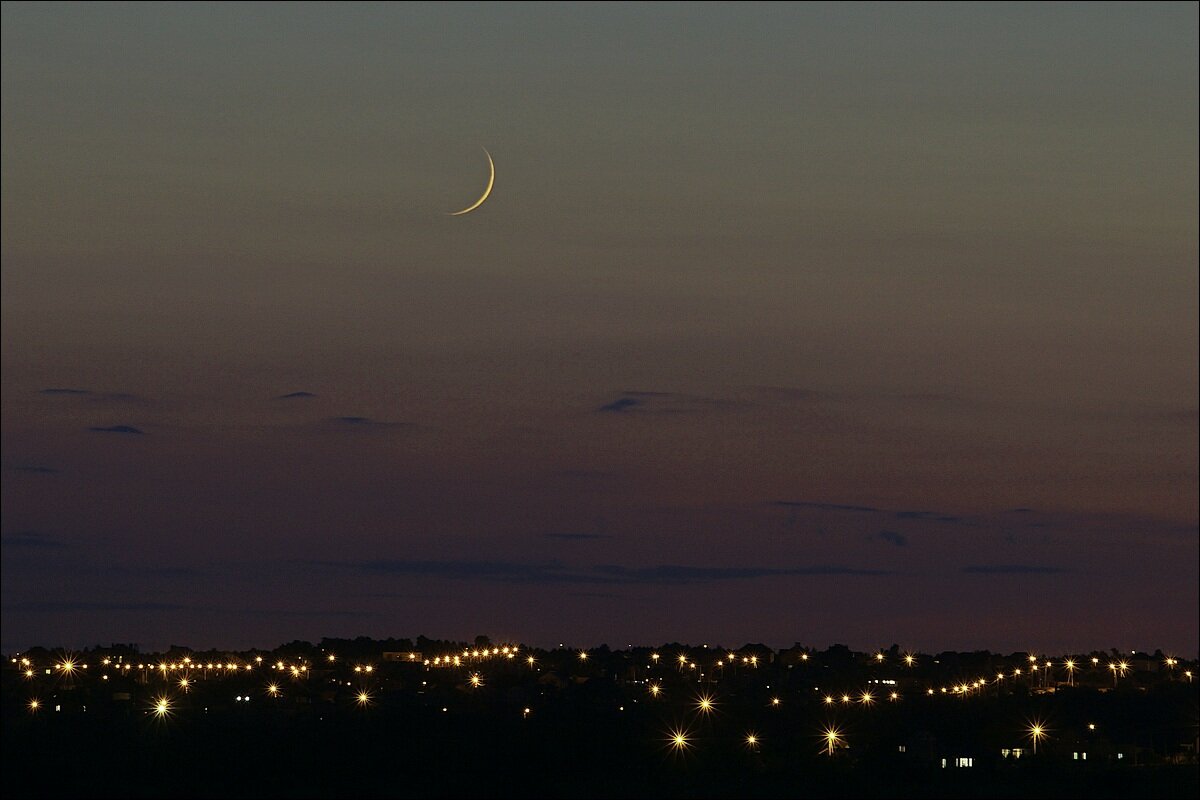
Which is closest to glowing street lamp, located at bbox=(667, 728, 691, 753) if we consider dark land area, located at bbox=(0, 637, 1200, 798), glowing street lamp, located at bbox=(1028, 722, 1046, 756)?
dark land area, located at bbox=(0, 637, 1200, 798)

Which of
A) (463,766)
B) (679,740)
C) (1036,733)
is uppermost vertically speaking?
(1036,733)

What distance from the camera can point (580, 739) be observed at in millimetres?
122312

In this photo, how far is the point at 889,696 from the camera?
160 m

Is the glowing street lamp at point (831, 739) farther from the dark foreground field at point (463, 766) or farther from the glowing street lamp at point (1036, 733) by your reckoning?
the glowing street lamp at point (1036, 733)

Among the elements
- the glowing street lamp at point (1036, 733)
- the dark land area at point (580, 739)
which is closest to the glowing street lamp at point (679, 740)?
the dark land area at point (580, 739)

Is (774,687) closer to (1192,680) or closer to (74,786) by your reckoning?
(1192,680)

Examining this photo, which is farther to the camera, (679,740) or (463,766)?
(679,740)

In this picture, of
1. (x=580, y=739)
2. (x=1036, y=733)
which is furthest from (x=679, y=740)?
(x=1036, y=733)

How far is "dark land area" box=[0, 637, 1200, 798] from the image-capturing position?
10838cm

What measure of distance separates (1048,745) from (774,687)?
52182mm

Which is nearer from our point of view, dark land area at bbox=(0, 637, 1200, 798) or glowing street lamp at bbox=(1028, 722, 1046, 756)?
dark land area at bbox=(0, 637, 1200, 798)

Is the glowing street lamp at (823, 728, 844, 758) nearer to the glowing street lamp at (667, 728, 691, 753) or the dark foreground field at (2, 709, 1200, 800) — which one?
the dark foreground field at (2, 709, 1200, 800)

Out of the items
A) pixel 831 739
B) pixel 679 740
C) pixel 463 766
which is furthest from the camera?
pixel 831 739

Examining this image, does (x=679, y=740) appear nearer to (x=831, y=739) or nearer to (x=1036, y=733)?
(x=831, y=739)
